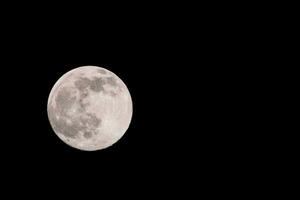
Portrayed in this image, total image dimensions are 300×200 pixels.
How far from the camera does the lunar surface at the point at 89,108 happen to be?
8094mm

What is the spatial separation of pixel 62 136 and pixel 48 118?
0.48 metres

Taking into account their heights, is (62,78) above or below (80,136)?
above

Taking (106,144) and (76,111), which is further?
(106,144)

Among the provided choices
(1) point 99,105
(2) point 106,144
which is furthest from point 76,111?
(2) point 106,144

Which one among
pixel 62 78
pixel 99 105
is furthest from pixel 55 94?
pixel 99 105

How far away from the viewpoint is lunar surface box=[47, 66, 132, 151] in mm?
8094

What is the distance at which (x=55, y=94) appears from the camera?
839cm

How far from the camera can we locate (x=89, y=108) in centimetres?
806

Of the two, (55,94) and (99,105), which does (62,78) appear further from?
(99,105)

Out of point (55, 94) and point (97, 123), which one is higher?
point (55, 94)

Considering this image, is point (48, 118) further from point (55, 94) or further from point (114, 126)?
point (114, 126)

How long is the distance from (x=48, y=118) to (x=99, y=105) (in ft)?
3.98

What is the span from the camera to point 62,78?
8578 mm

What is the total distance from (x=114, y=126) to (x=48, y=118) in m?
1.31
